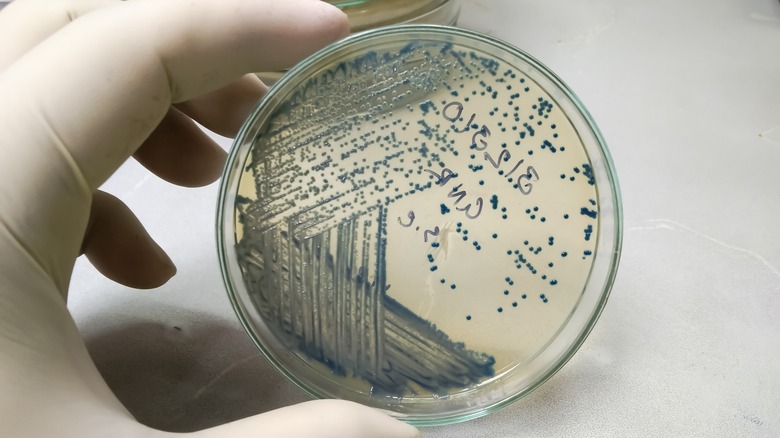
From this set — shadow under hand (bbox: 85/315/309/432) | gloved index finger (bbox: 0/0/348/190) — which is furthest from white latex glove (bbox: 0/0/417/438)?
shadow under hand (bbox: 85/315/309/432)

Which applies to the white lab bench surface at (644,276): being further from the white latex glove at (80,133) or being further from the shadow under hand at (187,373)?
the white latex glove at (80,133)

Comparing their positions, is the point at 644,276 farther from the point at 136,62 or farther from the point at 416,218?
the point at 136,62

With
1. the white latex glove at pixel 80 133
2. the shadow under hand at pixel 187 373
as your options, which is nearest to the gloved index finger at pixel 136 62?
the white latex glove at pixel 80 133

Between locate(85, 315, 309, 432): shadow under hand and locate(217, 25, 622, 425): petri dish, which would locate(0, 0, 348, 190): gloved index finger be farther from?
locate(85, 315, 309, 432): shadow under hand

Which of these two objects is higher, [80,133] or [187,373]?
[80,133]

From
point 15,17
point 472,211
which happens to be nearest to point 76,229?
point 15,17

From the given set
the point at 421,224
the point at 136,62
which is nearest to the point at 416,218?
the point at 421,224
